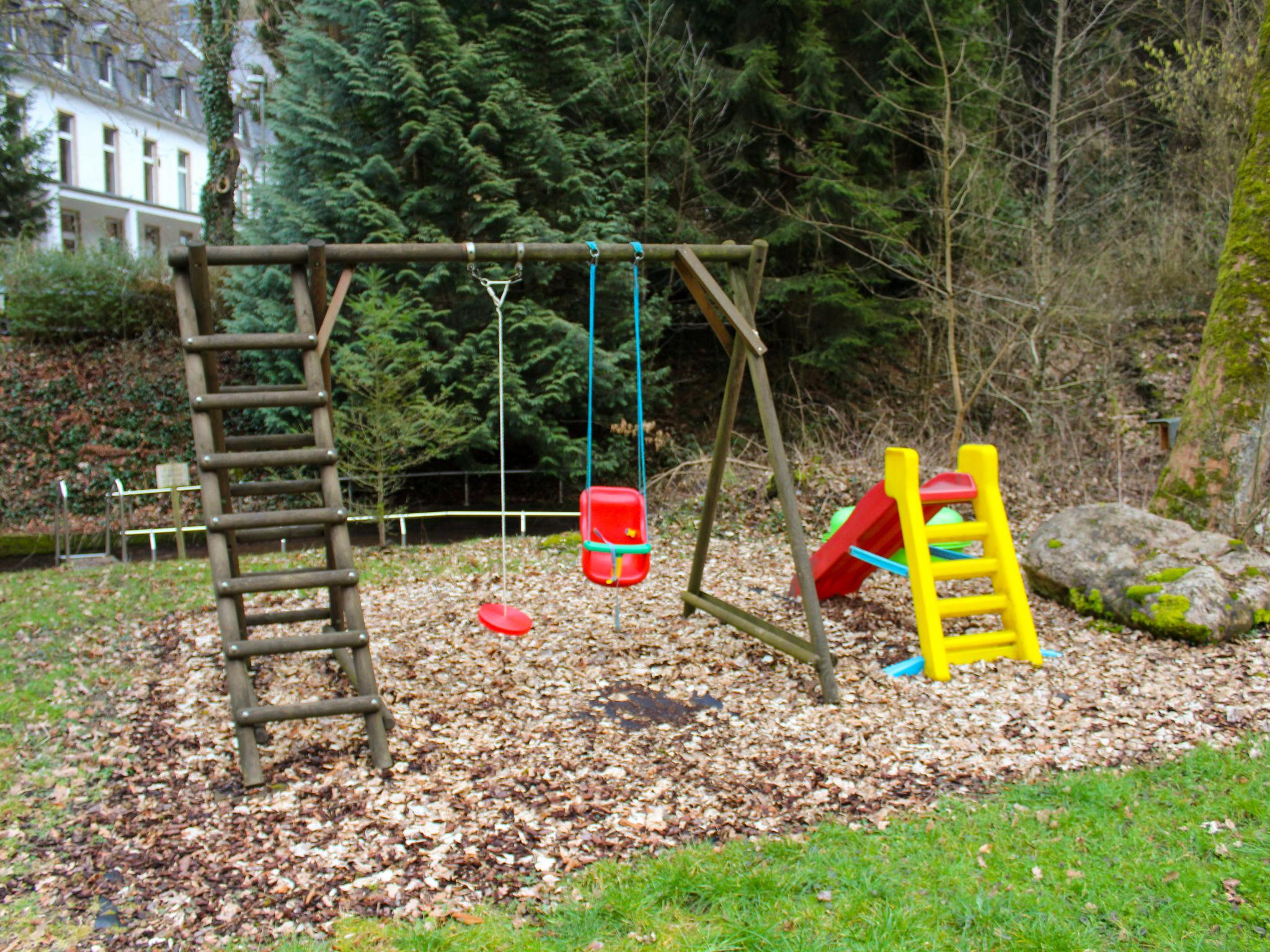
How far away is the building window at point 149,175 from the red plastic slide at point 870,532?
27.4 metres

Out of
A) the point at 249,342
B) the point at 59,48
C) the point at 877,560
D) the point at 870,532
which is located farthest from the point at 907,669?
the point at 59,48

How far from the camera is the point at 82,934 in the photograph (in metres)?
2.66

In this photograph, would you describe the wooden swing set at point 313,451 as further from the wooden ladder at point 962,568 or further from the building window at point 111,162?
the building window at point 111,162

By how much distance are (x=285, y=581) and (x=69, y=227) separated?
1054 inches

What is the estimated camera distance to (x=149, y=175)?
27.3m

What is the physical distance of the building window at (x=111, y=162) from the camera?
84.3 ft

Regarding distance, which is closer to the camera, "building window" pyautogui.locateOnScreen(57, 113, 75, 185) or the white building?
the white building

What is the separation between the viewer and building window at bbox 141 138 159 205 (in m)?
27.0

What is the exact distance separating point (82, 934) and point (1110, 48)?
18.0 metres

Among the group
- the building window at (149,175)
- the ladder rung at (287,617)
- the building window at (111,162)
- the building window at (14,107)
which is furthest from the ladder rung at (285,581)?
the building window at (149,175)

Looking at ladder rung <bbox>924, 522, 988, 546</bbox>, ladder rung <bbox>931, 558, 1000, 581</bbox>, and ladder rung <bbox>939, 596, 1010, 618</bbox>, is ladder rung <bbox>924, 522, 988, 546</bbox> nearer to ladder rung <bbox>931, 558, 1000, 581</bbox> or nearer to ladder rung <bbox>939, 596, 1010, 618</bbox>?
ladder rung <bbox>931, 558, 1000, 581</bbox>

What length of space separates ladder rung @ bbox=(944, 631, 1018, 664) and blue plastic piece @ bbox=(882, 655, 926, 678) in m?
0.17

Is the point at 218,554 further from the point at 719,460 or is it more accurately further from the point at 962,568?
the point at 962,568

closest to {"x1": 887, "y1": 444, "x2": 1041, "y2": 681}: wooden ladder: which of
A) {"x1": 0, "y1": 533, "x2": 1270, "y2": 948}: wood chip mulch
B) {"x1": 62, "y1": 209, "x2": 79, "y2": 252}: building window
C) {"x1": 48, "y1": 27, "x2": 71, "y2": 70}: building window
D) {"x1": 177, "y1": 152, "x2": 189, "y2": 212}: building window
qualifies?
{"x1": 0, "y1": 533, "x2": 1270, "y2": 948}: wood chip mulch
